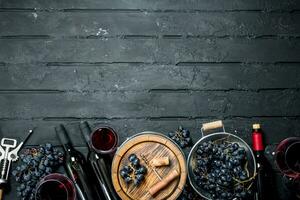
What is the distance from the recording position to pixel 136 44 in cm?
266

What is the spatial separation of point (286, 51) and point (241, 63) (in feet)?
0.93

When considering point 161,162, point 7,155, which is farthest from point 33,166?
point 161,162

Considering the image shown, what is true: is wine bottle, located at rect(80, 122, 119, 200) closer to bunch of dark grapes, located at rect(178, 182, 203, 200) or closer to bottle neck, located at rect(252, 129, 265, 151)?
bunch of dark grapes, located at rect(178, 182, 203, 200)

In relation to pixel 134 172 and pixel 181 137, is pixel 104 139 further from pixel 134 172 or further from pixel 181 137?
pixel 181 137

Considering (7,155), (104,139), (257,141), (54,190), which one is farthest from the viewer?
(7,155)

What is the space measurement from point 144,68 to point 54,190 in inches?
35.0

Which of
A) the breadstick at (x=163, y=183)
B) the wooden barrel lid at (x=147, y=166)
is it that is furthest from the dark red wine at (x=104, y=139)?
the breadstick at (x=163, y=183)

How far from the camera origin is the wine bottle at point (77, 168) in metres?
2.39

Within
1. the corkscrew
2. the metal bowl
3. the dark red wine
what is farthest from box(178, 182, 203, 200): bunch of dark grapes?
the corkscrew

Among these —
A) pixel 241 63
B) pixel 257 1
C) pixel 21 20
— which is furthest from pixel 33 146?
pixel 257 1

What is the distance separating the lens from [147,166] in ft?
7.61

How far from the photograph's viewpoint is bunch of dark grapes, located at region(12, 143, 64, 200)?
2.44 meters

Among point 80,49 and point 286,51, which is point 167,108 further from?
point 286,51

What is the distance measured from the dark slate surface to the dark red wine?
0.29m
